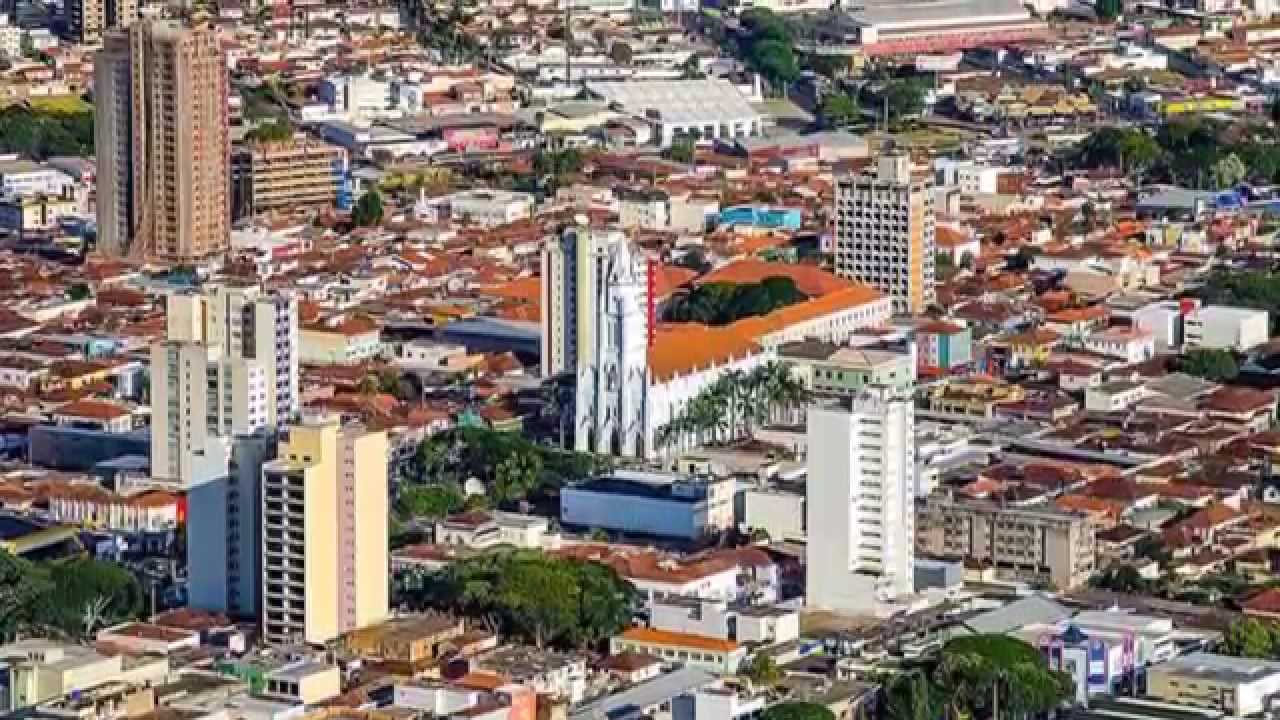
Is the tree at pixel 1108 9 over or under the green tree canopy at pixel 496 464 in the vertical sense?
over

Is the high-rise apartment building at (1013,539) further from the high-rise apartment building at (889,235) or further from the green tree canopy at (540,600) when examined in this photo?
the high-rise apartment building at (889,235)

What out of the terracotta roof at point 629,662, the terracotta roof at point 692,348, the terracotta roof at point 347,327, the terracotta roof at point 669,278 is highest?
the terracotta roof at point 692,348

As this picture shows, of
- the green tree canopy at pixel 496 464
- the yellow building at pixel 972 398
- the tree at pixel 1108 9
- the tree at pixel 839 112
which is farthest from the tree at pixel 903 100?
the green tree canopy at pixel 496 464

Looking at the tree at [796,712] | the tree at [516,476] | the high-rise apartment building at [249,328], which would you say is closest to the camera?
the tree at [796,712]

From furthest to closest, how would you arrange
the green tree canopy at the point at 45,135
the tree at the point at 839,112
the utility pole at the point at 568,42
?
the utility pole at the point at 568,42, the tree at the point at 839,112, the green tree canopy at the point at 45,135

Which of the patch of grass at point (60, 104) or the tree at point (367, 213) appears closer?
the tree at point (367, 213)

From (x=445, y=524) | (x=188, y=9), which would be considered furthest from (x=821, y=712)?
(x=188, y=9)

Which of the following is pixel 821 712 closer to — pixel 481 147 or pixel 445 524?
pixel 445 524

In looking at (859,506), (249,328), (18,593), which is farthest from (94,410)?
(859,506)
